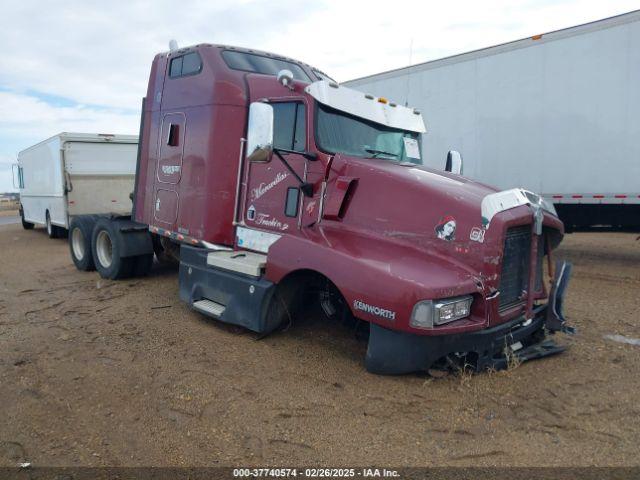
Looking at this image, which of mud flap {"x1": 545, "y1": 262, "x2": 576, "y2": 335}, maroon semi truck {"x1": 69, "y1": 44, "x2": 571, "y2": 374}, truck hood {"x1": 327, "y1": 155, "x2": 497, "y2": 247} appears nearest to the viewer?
maroon semi truck {"x1": 69, "y1": 44, "x2": 571, "y2": 374}

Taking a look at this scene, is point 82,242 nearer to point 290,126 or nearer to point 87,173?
point 87,173

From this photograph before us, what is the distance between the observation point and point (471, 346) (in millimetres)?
4066

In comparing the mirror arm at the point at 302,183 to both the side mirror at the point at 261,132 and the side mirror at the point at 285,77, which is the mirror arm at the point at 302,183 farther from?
the side mirror at the point at 285,77

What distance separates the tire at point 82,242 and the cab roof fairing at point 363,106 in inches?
218

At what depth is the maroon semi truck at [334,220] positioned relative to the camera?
3969mm

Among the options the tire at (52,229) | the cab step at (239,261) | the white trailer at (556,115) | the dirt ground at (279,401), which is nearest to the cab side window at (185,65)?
the cab step at (239,261)

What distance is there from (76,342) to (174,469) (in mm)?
2692

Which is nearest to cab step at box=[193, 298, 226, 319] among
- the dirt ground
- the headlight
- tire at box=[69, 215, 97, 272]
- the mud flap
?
the dirt ground

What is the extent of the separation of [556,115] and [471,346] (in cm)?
686

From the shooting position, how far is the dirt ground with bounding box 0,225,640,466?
3.28 m

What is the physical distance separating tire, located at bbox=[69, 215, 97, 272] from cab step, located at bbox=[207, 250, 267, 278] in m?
4.19

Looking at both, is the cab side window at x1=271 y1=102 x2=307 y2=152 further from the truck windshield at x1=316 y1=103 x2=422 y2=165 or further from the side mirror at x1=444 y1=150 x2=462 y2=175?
the side mirror at x1=444 y1=150 x2=462 y2=175

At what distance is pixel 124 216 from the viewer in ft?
27.0

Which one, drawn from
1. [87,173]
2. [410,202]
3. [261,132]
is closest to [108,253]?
[261,132]
